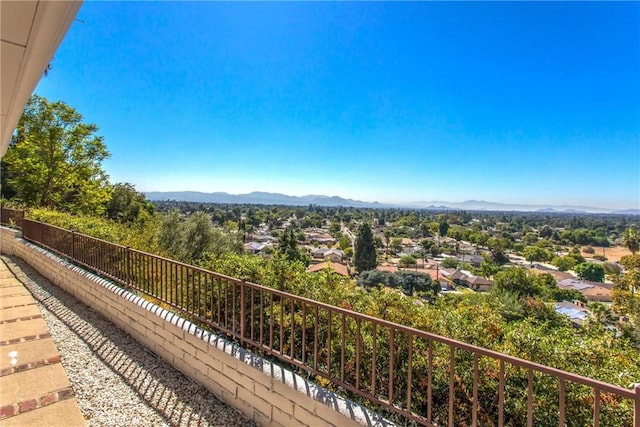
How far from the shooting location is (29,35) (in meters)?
1.10

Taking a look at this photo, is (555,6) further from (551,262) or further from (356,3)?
(551,262)

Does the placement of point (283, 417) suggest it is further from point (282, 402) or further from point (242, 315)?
point (242, 315)

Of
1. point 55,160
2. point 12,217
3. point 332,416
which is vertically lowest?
point 332,416

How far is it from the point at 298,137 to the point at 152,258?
96.3ft

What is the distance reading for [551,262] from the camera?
4847 centimetres

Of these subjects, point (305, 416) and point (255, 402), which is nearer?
point (305, 416)

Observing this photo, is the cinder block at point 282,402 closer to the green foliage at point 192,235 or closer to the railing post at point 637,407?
the railing post at point 637,407

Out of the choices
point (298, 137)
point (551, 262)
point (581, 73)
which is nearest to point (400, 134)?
point (298, 137)

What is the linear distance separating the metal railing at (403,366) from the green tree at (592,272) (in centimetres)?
4809

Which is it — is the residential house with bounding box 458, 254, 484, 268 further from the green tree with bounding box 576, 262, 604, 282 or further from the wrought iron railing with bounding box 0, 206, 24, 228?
the wrought iron railing with bounding box 0, 206, 24, 228

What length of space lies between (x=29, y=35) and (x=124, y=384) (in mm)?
3261

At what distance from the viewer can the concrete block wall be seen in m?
2.22

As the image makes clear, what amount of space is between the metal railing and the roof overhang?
220 cm

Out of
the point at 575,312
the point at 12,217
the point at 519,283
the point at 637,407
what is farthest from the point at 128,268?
the point at 519,283
